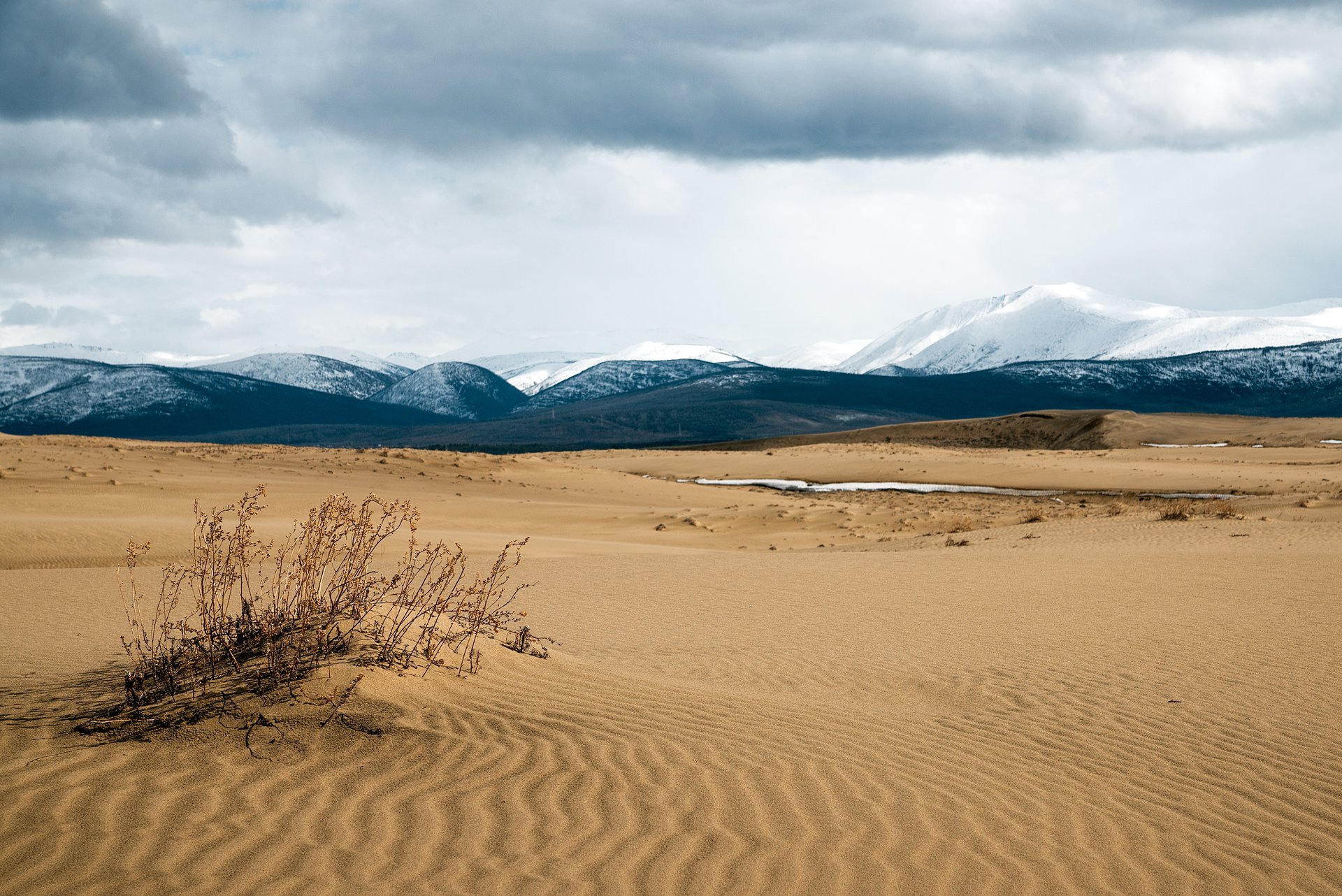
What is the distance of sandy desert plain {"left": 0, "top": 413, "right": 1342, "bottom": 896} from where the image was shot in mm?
3975

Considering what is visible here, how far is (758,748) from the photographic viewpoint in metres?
5.30

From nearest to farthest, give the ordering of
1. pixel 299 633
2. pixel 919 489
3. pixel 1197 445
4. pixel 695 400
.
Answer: pixel 299 633
pixel 919 489
pixel 1197 445
pixel 695 400

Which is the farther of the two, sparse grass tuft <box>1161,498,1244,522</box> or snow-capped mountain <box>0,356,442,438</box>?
snow-capped mountain <box>0,356,442,438</box>

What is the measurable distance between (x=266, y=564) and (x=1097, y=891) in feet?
42.2

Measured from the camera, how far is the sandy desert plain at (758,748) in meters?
3.97

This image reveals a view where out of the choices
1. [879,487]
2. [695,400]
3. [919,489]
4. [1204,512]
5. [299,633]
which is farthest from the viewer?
[695,400]

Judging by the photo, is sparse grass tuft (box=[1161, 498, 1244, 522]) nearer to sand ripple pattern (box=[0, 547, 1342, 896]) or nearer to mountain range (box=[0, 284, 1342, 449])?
sand ripple pattern (box=[0, 547, 1342, 896])

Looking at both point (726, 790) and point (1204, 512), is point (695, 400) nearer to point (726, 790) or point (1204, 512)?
point (1204, 512)

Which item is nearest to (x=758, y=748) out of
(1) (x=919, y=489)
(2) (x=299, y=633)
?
(2) (x=299, y=633)

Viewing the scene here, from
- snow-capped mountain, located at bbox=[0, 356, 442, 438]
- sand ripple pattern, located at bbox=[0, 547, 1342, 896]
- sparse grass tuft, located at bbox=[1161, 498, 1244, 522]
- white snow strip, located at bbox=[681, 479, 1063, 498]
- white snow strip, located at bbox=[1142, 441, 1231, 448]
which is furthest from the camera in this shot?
snow-capped mountain, located at bbox=[0, 356, 442, 438]

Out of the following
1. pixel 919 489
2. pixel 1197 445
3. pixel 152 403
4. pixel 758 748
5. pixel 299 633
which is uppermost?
pixel 152 403

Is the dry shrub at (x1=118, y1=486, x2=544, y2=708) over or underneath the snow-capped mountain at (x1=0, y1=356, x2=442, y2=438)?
underneath

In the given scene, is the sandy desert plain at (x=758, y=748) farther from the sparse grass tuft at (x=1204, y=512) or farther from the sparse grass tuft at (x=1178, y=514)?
the sparse grass tuft at (x=1204, y=512)

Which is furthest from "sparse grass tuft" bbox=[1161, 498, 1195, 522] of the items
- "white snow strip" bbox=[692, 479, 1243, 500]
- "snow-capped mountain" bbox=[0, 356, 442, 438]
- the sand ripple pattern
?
"snow-capped mountain" bbox=[0, 356, 442, 438]
